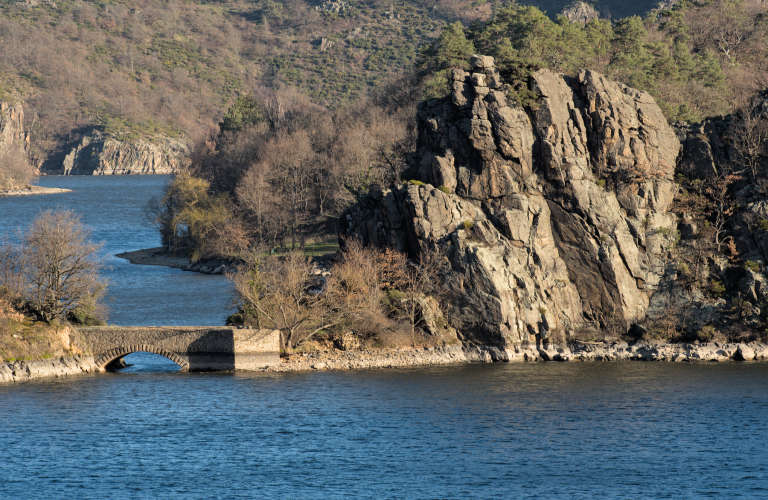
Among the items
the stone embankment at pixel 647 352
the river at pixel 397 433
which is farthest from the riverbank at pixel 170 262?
the stone embankment at pixel 647 352

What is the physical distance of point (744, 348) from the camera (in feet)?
301

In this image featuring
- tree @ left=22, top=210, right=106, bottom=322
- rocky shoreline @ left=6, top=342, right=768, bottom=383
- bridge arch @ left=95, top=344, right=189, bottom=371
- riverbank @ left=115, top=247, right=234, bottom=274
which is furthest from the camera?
riverbank @ left=115, top=247, right=234, bottom=274

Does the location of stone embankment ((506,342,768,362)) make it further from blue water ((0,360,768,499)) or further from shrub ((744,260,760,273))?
shrub ((744,260,760,273))

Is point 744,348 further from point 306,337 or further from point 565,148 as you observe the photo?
point 306,337

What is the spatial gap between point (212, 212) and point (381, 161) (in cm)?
3300

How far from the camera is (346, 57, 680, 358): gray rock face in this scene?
9481cm

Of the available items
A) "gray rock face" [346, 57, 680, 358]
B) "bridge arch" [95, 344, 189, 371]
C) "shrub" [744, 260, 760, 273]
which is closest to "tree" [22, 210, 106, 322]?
"bridge arch" [95, 344, 189, 371]

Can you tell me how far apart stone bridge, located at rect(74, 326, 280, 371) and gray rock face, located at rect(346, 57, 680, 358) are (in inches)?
707

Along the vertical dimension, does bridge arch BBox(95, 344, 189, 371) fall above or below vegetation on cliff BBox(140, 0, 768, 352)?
below

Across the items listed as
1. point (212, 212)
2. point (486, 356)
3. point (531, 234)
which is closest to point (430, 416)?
point (486, 356)

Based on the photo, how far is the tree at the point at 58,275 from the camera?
89.4 m

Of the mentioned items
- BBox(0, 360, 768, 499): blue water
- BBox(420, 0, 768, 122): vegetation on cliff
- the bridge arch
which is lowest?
BBox(0, 360, 768, 499): blue water

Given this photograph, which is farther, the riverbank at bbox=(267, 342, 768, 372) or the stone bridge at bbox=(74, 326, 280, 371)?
the riverbank at bbox=(267, 342, 768, 372)

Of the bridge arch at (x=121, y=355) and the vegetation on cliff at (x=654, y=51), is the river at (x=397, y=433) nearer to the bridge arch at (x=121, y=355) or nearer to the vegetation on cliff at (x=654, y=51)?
the bridge arch at (x=121, y=355)
